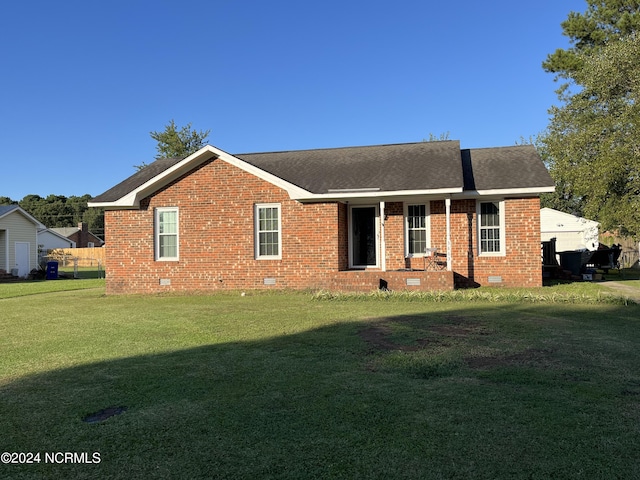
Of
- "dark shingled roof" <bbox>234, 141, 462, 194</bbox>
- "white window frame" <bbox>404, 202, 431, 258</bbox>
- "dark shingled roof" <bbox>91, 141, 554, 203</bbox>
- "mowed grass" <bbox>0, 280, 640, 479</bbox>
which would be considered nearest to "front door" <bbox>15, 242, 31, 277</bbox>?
"dark shingled roof" <bbox>91, 141, 554, 203</bbox>

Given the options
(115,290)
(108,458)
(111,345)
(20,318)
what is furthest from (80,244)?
(108,458)

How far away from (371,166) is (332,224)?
2.94m

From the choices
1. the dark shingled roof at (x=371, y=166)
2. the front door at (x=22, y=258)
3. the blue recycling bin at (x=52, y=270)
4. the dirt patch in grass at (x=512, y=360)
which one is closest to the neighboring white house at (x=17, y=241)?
the front door at (x=22, y=258)

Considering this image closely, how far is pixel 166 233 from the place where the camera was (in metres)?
15.9

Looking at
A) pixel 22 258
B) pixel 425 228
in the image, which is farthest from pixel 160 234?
pixel 22 258

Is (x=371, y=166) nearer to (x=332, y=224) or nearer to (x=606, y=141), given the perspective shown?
(x=332, y=224)

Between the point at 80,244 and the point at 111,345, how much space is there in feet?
219

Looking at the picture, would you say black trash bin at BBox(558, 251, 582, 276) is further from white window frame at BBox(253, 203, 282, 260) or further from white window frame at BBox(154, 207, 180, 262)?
white window frame at BBox(154, 207, 180, 262)

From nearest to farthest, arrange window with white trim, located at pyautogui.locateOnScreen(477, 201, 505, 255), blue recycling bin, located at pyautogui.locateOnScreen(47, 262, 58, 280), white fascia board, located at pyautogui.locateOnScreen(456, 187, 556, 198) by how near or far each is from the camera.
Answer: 1. white fascia board, located at pyautogui.locateOnScreen(456, 187, 556, 198)
2. window with white trim, located at pyautogui.locateOnScreen(477, 201, 505, 255)
3. blue recycling bin, located at pyautogui.locateOnScreen(47, 262, 58, 280)

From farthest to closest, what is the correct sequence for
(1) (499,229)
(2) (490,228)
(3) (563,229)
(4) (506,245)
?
(3) (563,229), (2) (490,228), (1) (499,229), (4) (506,245)

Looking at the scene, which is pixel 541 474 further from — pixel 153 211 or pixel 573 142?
pixel 573 142

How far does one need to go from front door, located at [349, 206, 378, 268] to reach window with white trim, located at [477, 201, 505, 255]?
3.35 m

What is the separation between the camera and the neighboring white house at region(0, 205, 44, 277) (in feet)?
95.8

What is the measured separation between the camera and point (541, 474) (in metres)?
3.09
